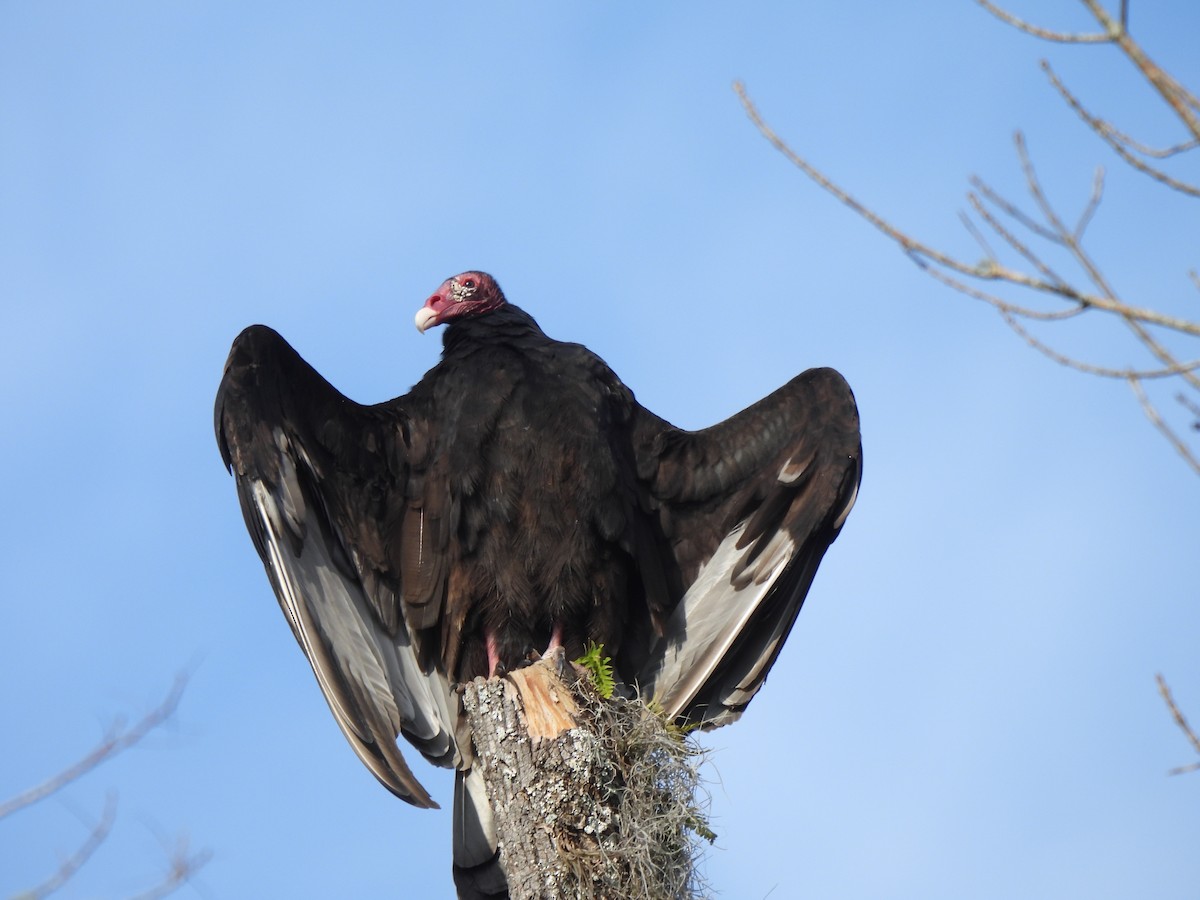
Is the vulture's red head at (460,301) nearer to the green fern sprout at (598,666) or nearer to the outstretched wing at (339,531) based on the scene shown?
the outstretched wing at (339,531)

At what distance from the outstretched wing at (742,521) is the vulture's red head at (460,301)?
0.87 m

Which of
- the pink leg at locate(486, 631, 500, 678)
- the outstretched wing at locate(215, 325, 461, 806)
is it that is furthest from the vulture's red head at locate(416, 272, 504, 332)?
the pink leg at locate(486, 631, 500, 678)

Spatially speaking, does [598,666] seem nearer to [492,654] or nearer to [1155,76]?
[492,654]

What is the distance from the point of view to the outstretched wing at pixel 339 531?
388 cm

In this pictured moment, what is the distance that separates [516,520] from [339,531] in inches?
20.8

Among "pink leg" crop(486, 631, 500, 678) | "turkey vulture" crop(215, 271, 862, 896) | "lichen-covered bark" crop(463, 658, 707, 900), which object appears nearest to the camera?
"lichen-covered bark" crop(463, 658, 707, 900)

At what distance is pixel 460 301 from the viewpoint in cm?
501

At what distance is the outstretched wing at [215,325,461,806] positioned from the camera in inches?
153

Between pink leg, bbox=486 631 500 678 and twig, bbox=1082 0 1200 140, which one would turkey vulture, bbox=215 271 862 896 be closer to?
pink leg, bbox=486 631 500 678

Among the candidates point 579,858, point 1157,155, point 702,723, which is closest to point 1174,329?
point 1157,155

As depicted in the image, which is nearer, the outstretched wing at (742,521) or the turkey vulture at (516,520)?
the turkey vulture at (516,520)

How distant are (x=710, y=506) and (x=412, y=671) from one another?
1.09 metres

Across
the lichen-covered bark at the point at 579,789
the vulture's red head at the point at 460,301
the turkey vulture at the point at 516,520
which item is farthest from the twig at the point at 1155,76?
the vulture's red head at the point at 460,301

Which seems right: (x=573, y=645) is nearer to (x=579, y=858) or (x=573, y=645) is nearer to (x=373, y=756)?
(x=373, y=756)
